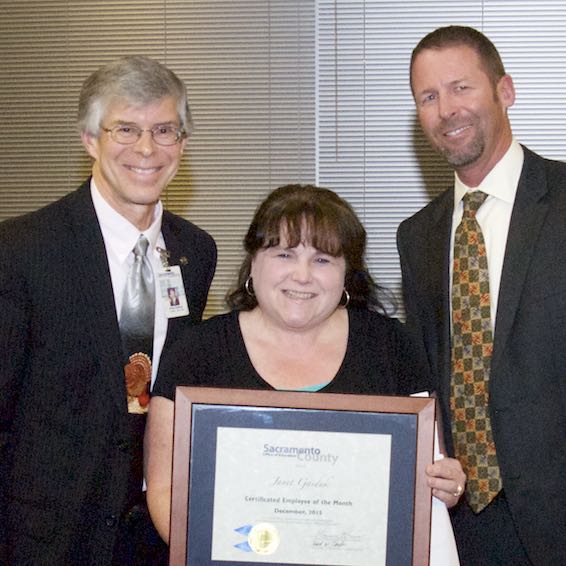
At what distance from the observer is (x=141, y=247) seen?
2521 mm

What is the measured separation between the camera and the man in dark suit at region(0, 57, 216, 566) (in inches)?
88.7

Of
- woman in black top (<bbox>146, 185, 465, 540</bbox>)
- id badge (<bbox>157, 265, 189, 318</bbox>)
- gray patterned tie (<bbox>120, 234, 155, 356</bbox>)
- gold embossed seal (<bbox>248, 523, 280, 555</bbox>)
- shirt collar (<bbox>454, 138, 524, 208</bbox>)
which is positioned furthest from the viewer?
shirt collar (<bbox>454, 138, 524, 208</bbox>)

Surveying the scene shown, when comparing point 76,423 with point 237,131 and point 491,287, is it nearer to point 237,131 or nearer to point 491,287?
point 491,287

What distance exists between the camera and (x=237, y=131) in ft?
14.3

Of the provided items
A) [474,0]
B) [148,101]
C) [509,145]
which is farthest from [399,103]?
[148,101]

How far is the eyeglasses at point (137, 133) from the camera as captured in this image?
7.87 ft

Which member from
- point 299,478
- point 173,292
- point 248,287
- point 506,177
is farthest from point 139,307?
point 506,177

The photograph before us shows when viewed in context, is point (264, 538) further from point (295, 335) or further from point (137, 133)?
point (137, 133)

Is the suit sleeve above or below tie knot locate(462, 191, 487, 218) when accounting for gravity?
below

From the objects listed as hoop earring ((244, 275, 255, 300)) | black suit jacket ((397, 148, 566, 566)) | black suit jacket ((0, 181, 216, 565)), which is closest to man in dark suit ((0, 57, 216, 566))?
black suit jacket ((0, 181, 216, 565))

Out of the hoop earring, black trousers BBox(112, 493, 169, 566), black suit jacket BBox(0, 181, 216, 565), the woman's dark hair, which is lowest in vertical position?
black trousers BBox(112, 493, 169, 566)

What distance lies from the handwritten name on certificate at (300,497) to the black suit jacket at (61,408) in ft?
1.69

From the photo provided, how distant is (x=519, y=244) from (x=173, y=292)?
1.03m

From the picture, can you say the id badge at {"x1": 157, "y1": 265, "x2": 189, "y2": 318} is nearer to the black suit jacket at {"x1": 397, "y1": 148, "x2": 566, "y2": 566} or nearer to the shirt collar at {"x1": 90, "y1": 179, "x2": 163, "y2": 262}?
the shirt collar at {"x1": 90, "y1": 179, "x2": 163, "y2": 262}
